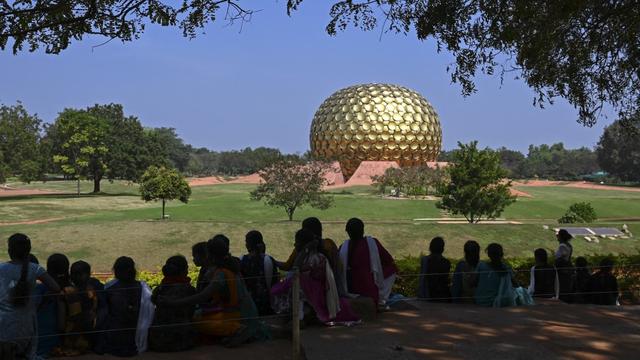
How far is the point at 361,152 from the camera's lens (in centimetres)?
5659

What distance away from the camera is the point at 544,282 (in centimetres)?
898

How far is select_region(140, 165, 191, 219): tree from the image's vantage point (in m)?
27.9

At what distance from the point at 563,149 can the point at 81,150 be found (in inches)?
5184

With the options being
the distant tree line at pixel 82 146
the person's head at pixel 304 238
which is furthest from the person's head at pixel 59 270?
the distant tree line at pixel 82 146

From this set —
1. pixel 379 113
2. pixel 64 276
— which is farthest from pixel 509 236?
pixel 379 113

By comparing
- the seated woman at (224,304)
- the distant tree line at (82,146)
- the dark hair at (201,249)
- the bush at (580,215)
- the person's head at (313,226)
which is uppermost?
the distant tree line at (82,146)

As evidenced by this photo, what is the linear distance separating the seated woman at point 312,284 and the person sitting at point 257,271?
0.61 ft

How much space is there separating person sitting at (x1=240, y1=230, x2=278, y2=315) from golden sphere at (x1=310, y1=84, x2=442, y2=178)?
49446mm

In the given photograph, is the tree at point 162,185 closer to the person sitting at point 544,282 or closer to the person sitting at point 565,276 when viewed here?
the person sitting at point 544,282

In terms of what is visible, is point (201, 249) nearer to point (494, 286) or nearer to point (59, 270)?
point (59, 270)

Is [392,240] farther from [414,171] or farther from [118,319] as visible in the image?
[414,171]

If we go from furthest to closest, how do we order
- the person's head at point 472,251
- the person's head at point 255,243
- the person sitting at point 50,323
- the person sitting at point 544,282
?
1. the person sitting at point 544,282
2. the person's head at point 472,251
3. the person's head at point 255,243
4. the person sitting at point 50,323

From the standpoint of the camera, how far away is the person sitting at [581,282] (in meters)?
8.70

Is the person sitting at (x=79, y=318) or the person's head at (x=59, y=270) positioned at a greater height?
the person's head at (x=59, y=270)
